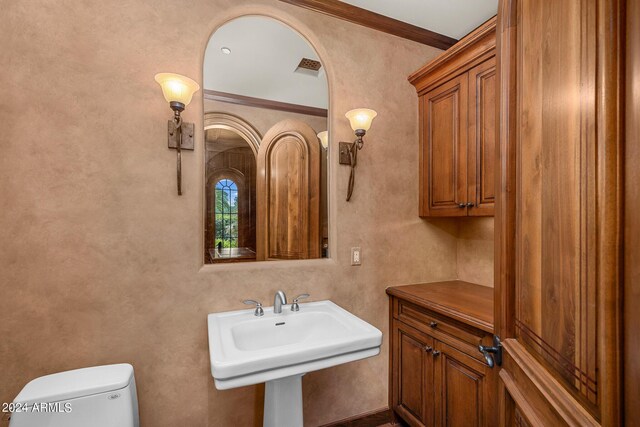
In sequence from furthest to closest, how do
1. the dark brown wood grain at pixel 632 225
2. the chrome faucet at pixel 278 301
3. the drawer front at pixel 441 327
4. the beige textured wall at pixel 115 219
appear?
the chrome faucet at pixel 278 301, the drawer front at pixel 441 327, the beige textured wall at pixel 115 219, the dark brown wood grain at pixel 632 225

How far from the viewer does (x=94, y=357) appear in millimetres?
1336

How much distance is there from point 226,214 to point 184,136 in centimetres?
46

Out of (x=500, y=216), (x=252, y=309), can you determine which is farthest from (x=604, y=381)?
(x=252, y=309)

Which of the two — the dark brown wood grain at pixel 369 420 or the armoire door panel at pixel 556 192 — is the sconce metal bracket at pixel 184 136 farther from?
the dark brown wood grain at pixel 369 420

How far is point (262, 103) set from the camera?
1.71 metres

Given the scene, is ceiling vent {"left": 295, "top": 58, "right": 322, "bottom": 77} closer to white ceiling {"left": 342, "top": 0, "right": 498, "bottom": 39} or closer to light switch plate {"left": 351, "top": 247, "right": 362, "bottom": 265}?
white ceiling {"left": 342, "top": 0, "right": 498, "bottom": 39}

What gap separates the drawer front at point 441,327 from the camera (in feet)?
4.47

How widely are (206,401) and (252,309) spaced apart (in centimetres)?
52

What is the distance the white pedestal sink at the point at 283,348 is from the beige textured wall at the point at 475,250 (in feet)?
3.71

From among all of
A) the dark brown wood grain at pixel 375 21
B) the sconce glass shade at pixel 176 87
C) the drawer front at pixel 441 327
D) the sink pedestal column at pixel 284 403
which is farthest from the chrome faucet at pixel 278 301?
the dark brown wood grain at pixel 375 21

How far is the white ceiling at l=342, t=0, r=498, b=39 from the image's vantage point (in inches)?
71.5

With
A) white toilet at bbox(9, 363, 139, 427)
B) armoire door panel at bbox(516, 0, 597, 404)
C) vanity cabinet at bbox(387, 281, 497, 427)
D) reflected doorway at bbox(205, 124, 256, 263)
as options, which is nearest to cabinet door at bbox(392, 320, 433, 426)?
vanity cabinet at bbox(387, 281, 497, 427)

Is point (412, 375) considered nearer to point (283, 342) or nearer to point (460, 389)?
point (460, 389)

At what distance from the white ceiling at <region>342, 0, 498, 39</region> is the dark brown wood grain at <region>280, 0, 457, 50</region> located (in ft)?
0.09
